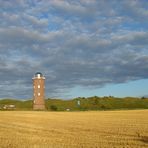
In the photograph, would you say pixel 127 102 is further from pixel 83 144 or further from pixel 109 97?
pixel 83 144

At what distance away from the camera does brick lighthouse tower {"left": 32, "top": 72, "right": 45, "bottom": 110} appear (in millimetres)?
118062

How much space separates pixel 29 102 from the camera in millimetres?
159625

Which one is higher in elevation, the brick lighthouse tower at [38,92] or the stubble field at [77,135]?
the brick lighthouse tower at [38,92]

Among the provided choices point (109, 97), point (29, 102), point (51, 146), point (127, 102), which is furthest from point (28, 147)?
point (29, 102)

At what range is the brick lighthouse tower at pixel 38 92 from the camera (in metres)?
118

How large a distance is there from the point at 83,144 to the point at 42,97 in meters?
96.6

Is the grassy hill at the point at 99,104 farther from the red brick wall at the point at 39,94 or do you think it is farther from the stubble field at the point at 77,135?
the stubble field at the point at 77,135

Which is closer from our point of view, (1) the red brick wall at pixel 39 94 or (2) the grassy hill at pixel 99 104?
(1) the red brick wall at pixel 39 94

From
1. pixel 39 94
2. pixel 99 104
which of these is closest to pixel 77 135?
pixel 39 94

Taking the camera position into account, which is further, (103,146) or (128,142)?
(128,142)

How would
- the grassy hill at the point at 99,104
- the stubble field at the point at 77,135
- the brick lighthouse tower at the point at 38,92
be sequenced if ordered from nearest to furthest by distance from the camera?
the stubble field at the point at 77,135
the brick lighthouse tower at the point at 38,92
the grassy hill at the point at 99,104

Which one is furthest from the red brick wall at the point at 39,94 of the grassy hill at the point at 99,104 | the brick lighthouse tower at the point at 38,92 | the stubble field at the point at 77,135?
the stubble field at the point at 77,135

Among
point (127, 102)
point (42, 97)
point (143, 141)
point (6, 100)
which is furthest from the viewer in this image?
point (6, 100)

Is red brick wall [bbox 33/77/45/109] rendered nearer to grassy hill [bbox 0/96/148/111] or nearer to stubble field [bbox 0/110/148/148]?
grassy hill [bbox 0/96/148/111]
